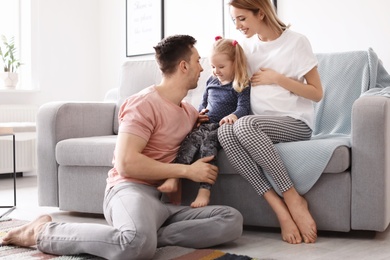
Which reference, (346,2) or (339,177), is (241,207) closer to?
(339,177)

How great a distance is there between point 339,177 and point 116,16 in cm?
352

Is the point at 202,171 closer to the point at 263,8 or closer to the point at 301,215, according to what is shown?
the point at 301,215

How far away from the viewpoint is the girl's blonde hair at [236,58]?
8.25 ft

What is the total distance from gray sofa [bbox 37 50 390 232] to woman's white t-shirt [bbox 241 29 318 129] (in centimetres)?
23

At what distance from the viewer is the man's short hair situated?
2.34m

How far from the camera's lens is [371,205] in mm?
2314

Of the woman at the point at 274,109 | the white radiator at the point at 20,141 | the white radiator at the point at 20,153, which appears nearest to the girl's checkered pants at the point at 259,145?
the woman at the point at 274,109

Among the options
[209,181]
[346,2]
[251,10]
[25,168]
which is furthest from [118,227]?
[25,168]

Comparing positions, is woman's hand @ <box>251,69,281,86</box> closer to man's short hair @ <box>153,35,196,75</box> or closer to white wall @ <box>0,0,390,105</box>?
man's short hair @ <box>153,35,196,75</box>

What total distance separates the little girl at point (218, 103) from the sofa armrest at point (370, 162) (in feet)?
1.56

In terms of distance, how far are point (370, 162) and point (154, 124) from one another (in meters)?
0.82

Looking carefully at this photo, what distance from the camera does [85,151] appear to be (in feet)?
9.34

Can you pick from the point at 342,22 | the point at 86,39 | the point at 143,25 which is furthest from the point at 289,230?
the point at 86,39

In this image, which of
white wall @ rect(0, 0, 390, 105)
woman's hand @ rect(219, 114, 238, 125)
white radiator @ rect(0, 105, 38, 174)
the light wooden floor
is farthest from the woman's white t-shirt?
white radiator @ rect(0, 105, 38, 174)
